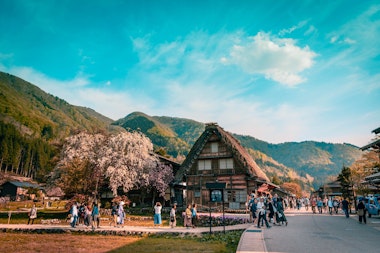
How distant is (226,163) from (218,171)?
140 centimetres

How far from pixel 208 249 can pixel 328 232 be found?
23.9 feet

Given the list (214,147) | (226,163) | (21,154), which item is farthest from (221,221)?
(21,154)

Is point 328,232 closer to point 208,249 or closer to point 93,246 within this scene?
point 208,249

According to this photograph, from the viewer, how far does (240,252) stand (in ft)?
31.6

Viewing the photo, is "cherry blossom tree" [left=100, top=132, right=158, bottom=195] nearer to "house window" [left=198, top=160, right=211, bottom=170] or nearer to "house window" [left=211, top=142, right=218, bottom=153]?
"house window" [left=198, top=160, right=211, bottom=170]

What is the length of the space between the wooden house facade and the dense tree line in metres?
87.3

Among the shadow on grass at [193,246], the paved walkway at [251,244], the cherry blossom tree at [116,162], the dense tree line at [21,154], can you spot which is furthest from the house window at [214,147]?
the dense tree line at [21,154]

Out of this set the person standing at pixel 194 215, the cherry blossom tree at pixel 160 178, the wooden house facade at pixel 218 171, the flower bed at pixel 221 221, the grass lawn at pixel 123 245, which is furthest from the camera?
the cherry blossom tree at pixel 160 178

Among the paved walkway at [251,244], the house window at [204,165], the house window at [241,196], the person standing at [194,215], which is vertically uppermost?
the house window at [204,165]

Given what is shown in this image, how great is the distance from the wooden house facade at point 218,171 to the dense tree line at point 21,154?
3435 inches

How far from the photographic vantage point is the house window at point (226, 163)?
33.0 meters

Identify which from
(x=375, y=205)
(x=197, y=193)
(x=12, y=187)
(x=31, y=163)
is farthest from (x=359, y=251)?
(x=31, y=163)

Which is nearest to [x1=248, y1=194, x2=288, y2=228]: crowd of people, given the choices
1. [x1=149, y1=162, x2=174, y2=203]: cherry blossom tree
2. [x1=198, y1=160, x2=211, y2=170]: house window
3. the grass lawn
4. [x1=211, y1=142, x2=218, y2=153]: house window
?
the grass lawn

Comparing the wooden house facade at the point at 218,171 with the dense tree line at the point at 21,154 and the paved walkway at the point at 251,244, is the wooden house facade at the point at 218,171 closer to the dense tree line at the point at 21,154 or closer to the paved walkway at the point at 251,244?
the paved walkway at the point at 251,244
